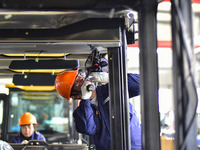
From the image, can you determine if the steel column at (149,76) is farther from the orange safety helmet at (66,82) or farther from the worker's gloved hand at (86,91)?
the orange safety helmet at (66,82)

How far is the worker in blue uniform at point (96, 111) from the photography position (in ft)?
12.2

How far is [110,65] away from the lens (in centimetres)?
312

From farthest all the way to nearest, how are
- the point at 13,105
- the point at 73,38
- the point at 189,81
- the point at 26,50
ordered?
the point at 13,105, the point at 26,50, the point at 73,38, the point at 189,81

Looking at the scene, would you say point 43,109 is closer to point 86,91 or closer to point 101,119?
point 101,119

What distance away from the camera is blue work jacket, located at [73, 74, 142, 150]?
3711 millimetres

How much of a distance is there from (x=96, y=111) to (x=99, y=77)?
2.64 ft

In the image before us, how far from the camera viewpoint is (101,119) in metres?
3.94

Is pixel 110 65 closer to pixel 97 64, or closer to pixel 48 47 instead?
pixel 97 64

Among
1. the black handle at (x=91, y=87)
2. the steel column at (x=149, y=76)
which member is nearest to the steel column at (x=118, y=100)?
the black handle at (x=91, y=87)

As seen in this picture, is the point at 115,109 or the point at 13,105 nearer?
the point at 115,109

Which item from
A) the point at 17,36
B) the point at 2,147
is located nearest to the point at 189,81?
the point at 17,36

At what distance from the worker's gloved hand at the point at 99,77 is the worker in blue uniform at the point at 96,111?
1.15 ft

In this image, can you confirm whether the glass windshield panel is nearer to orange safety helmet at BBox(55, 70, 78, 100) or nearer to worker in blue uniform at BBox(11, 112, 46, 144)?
worker in blue uniform at BBox(11, 112, 46, 144)

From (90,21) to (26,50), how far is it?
1.08 metres
